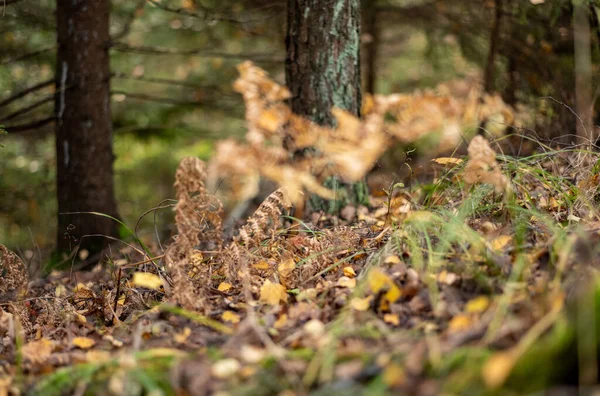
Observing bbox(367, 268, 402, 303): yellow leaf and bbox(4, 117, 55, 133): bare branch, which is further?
bbox(4, 117, 55, 133): bare branch

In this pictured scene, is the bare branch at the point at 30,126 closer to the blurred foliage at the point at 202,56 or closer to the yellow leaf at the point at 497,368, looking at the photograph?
the blurred foliage at the point at 202,56

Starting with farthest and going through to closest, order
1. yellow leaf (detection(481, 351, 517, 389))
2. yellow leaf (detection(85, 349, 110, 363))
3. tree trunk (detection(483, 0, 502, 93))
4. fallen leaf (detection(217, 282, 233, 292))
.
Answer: tree trunk (detection(483, 0, 502, 93)) < fallen leaf (detection(217, 282, 233, 292)) < yellow leaf (detection(85, 349, 110, 363)) < yellow leaf (detection(481, 351, 517, 389))

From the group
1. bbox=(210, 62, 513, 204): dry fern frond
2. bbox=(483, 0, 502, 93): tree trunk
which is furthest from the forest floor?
bbox=(483, 0, 502, 93): tree trunk

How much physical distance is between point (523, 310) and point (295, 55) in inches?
94.6

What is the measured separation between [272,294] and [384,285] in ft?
1.65

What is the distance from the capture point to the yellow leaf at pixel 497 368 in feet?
4.25

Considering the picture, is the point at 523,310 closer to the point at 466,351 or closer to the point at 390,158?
the point at 466,351

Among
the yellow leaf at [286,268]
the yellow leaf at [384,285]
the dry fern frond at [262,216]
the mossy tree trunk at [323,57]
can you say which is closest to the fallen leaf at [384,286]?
the yellow leaf at [384,285]

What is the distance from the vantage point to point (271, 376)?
1.57 m

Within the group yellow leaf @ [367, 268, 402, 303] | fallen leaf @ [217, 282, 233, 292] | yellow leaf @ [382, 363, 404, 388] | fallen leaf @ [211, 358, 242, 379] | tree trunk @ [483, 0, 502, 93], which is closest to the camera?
yellow leaf @ [382, 363, 404, 388]

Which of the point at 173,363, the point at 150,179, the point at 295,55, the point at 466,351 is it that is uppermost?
the point at 295,55

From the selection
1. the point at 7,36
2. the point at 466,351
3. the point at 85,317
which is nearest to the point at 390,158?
the point at 7,36

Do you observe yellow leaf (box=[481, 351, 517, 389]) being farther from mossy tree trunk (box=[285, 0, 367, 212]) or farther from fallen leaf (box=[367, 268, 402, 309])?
mossy tree trunk (box=[285, 0, 367, 212])

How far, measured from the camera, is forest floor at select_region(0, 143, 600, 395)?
4.77 ft
